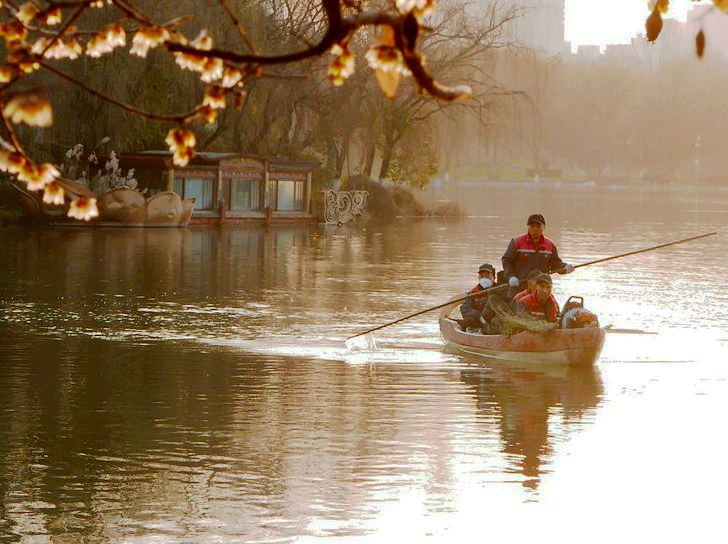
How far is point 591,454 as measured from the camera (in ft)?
43.8

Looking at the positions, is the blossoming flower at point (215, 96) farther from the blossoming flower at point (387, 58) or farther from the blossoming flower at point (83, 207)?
the blossoming flower at point (387, 58)

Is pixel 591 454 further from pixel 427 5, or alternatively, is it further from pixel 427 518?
pixel 427 5

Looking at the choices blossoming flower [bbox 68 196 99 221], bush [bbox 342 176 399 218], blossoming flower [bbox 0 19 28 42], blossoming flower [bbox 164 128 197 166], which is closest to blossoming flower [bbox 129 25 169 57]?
blossoming flower [bbox 164 128 197 166]

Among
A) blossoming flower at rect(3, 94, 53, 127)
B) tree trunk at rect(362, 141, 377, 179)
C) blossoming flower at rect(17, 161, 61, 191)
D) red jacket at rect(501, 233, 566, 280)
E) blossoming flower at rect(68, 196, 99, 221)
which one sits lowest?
red jacket at rect(501, 233, 566, 280)

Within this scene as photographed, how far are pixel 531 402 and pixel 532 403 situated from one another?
0.08m

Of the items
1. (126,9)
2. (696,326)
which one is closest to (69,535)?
(126,9)

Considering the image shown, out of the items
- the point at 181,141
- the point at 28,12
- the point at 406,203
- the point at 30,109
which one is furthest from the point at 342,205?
the point at 30,109

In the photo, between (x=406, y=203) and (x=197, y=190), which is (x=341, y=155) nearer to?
(x=406, y=203)

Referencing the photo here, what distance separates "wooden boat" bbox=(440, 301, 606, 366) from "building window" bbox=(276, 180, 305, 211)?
38.5 metres

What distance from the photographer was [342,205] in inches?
2397

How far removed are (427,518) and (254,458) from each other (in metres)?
2.52

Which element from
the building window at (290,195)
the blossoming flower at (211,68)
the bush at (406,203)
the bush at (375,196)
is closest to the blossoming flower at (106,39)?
the blossoming flower at (211,68)

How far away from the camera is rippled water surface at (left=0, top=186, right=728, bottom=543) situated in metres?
10.7

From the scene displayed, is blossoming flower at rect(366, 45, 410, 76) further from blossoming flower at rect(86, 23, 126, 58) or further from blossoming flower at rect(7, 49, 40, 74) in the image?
blossoming flower at rect(86, 23, 126, 58)
